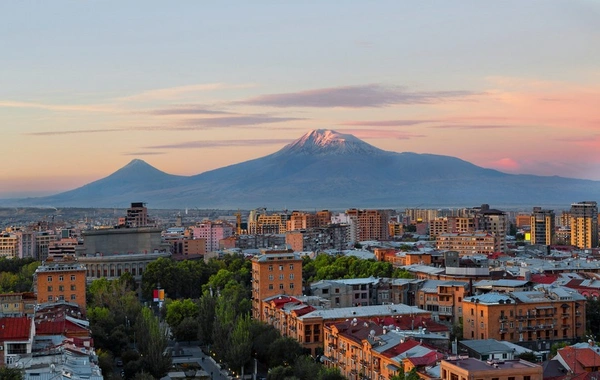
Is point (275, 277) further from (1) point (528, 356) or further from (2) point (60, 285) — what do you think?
(1) point (528, 356)

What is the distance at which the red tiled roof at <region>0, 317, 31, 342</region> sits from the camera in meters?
29.5

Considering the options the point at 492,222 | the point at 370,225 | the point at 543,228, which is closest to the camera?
the point at 492,222

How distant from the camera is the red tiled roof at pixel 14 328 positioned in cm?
2948

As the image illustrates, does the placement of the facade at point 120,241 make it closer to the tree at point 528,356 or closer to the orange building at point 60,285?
the orange building at point 60,285

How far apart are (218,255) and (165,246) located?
40.5 ft

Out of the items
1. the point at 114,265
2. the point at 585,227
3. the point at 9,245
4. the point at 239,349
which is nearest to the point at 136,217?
the point at 9,245

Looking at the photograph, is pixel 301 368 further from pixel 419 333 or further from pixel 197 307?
pixel 197 307

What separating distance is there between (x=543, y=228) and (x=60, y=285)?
8659cm

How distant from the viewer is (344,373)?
3578 cm

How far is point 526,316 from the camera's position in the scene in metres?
42.6

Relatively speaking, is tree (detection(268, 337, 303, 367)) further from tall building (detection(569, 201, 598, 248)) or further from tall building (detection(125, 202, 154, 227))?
tall building (detection(125, 202, 154, 227))

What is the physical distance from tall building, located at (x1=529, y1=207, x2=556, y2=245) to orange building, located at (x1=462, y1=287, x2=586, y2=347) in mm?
78880

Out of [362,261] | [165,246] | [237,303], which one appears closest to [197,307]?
[237,303]

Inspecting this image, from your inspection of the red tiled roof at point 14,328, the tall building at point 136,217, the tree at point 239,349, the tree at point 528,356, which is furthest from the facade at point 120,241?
the tree at point 528,356
